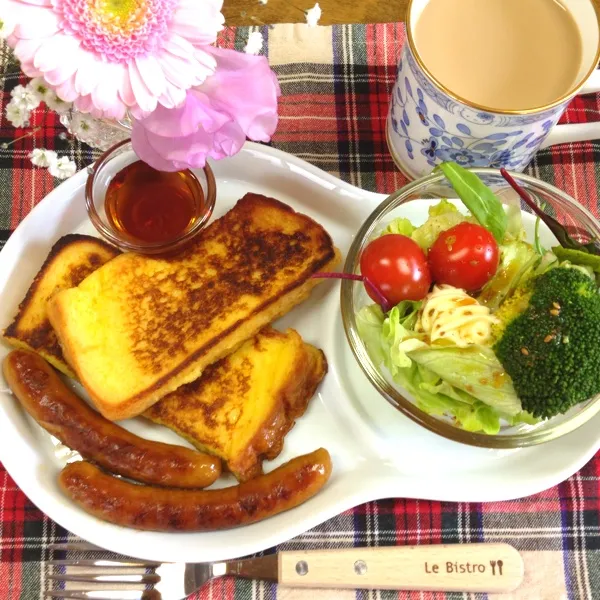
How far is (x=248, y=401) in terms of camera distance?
170 centimetres

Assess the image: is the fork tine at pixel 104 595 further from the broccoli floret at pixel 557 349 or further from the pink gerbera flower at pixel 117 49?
the pink gerbera flower at pixel 117 49

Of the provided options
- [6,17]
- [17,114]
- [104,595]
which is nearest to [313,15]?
[17,114]

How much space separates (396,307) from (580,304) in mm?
374

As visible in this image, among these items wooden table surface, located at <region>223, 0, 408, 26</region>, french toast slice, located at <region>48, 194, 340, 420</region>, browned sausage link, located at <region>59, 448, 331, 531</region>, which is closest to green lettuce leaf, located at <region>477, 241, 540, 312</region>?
french toast slice, located at <region>48, 194, 340, 420</region>

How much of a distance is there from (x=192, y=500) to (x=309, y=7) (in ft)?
4.92

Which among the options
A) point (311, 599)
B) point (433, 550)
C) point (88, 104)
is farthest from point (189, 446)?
point (88, 104)

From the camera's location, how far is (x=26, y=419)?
1.71 m

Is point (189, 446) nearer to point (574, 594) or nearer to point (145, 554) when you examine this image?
point (145, 554)

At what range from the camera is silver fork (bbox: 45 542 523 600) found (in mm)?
1632

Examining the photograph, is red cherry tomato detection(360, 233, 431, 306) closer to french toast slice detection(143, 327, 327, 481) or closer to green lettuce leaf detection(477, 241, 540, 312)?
green lettuce leaf detection(477, 241, 540, 312)

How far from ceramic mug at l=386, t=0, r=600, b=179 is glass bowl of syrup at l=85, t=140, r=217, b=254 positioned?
1.80ft

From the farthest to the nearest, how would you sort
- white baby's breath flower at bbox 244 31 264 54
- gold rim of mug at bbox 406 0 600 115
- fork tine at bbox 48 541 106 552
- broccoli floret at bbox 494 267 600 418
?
white baby's breath flower at bbox 244 31 264 54 < fork tine at bbox 48 541 106 552 < gold rim of mug at bbox 406 0 600 115 < broccoli floret at bbox 494 267 600 418

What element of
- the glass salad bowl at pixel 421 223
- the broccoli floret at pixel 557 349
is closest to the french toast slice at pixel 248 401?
the glass salad bowl at pixel 421 223

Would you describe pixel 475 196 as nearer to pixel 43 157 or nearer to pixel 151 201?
pixel 151 201
